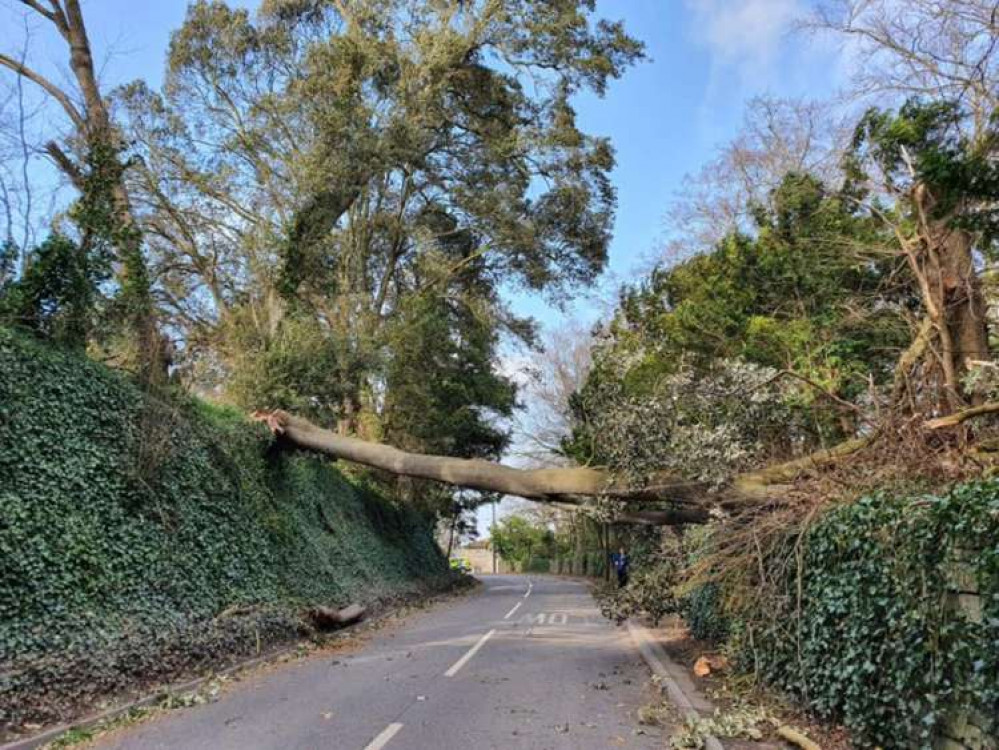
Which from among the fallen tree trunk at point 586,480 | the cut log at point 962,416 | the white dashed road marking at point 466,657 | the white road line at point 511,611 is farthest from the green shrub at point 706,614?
the white road line at point 511,611

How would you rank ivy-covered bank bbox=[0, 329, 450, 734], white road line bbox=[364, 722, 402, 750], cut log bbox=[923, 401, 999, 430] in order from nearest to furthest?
1. white road line bbox=[364, 722, 402, 750]
2. cut log bbox=[923, 401, 999, 430]
3. ivy-covered bank bbox=[0, 329, 450, 734]

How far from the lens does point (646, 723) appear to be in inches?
299

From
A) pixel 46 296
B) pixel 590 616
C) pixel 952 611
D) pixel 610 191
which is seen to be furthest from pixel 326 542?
pixel 952 611

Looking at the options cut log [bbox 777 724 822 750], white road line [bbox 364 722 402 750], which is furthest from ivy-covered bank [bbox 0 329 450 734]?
cut log [bbox 777 724 822 750]

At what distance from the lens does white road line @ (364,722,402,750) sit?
635 centimetres

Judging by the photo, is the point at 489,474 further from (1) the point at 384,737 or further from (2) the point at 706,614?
(1) the point at 384,737

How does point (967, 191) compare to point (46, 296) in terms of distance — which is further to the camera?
point (46, 296)

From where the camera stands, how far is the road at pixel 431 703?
6660 millimetres

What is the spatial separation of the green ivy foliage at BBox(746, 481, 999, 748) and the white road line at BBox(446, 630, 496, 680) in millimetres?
4970

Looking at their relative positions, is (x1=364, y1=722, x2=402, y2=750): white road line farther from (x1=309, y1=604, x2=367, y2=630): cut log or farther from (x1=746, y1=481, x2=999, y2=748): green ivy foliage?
(x1=309, y1=604, x2=367, y2=630): cut log

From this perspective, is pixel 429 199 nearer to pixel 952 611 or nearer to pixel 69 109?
pixel 69 109

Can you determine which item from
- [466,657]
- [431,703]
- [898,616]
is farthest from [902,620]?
[466,657]

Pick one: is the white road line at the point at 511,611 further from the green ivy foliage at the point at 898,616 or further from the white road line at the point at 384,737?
the green ivy foliage at the point at 898,616

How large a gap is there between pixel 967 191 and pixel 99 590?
10665 millimetres
